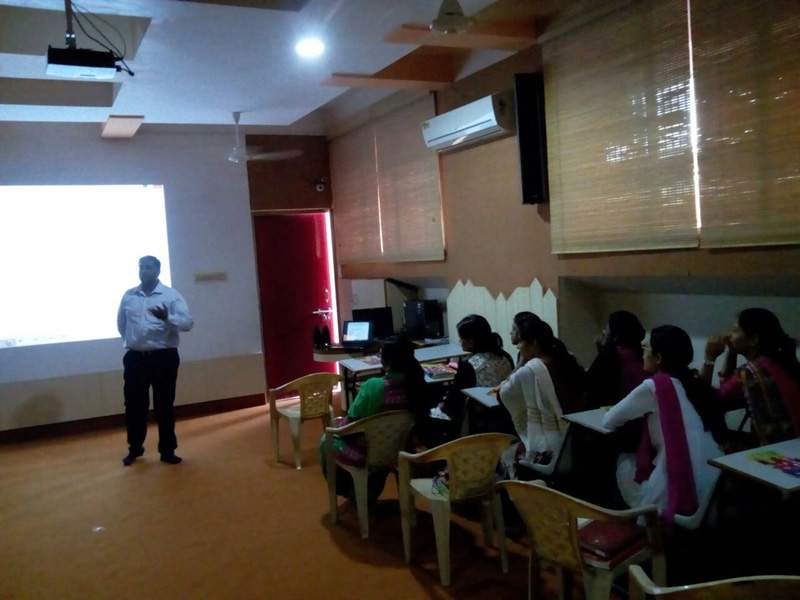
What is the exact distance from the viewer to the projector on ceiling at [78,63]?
9.34 feet

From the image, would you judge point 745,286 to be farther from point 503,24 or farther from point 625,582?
point 503,24

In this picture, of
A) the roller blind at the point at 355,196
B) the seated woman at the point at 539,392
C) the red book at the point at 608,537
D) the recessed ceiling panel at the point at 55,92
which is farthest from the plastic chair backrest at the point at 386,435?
the recessed ceiling panel at the point at 55,92

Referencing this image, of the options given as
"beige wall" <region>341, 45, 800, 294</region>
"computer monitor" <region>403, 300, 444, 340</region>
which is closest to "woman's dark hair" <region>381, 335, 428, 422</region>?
"beige wall" <region>341, 45, 800, 294</region>

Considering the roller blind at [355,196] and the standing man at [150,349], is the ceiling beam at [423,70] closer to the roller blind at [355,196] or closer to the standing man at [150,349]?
the roller blind at [355,196]

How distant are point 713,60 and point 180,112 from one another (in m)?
3.65

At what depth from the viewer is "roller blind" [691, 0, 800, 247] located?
253 centimetres

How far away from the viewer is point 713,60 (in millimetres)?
2799

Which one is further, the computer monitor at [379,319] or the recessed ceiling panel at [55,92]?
the computer monitor at [379,319]

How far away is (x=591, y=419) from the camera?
2.66 metres

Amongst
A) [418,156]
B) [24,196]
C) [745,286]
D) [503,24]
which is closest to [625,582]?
[745,286]

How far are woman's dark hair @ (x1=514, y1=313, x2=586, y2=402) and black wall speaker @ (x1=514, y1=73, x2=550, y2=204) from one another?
1.19m

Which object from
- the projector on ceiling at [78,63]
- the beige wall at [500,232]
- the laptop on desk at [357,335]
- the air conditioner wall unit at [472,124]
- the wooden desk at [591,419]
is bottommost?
the wooden desk at [591,419]

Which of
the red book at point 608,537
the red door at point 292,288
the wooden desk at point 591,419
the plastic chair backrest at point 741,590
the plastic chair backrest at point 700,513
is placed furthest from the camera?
the red door at point 292,288

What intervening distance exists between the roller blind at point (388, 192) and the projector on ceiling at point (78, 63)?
2551 millimetres
